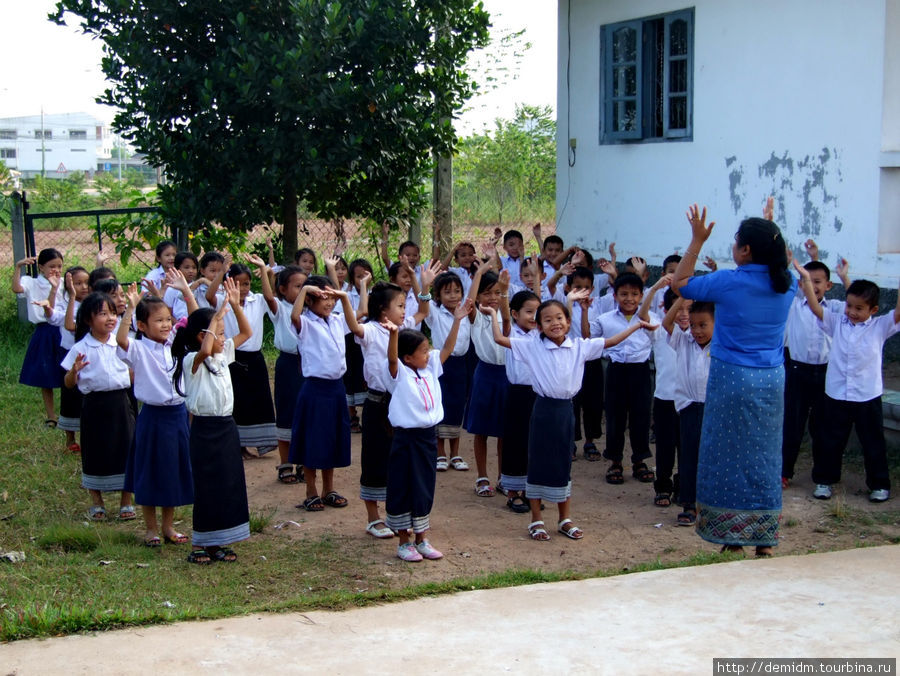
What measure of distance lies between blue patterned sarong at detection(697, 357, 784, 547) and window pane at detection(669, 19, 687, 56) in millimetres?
5462

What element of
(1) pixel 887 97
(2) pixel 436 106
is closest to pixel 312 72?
(2) pixel 436 106

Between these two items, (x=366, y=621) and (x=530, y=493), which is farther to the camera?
(x=530, y=493)

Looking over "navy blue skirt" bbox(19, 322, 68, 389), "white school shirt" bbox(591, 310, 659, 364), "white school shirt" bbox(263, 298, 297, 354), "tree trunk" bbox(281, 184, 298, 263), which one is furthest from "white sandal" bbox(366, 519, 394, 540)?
"tree trunk" bbox(281, 184, 298, 263)

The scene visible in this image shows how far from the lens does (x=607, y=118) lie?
1034cm

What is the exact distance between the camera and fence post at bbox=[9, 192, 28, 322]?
11.1m

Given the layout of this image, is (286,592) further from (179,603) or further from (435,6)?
(435,6)

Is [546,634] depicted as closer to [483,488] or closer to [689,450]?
[689,450]

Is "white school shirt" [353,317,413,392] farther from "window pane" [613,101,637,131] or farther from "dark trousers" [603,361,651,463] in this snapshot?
"window pane" [613,101,637,131]

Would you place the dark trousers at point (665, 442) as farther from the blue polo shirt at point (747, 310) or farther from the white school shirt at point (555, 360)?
the blue polo shirt at point (747, 310)

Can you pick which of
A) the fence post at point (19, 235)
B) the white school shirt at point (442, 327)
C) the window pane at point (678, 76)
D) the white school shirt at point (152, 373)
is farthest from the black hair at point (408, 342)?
the fence post at point (19, 235)

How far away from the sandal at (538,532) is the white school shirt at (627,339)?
65.3 inches

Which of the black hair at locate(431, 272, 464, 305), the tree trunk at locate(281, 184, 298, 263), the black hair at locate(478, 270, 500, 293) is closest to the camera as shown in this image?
the black hair at locate(478, 270, 500, 293)

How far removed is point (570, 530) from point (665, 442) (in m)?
1.05

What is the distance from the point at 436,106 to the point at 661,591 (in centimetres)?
673
